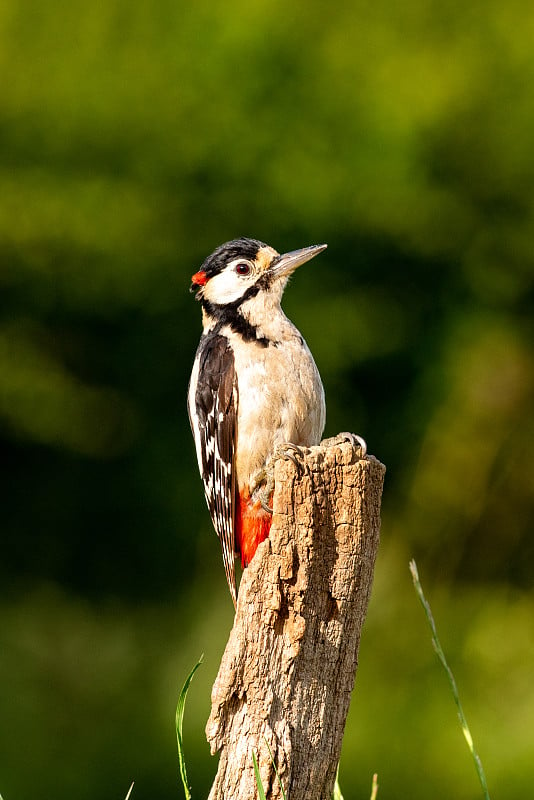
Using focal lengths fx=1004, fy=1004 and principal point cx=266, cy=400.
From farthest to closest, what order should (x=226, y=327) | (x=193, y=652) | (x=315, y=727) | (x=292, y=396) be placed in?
(x=193, y=652) < (x=226, y=327) < (x=292, y=396) < (x=315, y=727)

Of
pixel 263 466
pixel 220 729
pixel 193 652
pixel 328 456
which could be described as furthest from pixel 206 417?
pixel 193 652

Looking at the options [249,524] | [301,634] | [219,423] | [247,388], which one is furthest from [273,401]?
[301,634]

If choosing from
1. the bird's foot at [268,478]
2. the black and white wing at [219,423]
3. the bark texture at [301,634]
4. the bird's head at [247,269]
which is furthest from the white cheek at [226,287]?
the bark texture at [301,634]

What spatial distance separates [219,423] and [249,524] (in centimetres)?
28

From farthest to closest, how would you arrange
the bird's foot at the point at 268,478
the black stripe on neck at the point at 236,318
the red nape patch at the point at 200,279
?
1. the red nape patch at the point at 200,279
2. the black stripe on neck at the point at 236,318
3. the bird's foot at the point at 268,478

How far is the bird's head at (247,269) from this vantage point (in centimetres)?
271

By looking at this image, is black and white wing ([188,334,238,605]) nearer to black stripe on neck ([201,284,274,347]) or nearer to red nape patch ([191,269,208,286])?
black stripe on neck ([201,284,274,347])

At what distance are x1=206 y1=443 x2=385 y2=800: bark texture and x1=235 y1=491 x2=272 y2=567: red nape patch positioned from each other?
0.68 m

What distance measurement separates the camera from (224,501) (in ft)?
8.71

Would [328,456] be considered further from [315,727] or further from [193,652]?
[193,652]

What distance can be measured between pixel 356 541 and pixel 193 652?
3293mm

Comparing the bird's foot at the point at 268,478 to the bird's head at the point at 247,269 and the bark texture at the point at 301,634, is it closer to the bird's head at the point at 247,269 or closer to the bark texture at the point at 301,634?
the bark texture at the point at 301,634

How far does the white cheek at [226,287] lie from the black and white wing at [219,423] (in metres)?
0.11

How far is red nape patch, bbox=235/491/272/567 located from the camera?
260 cm
